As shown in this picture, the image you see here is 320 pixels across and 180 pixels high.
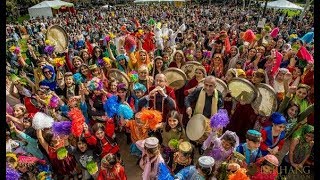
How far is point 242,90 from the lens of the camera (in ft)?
13.5

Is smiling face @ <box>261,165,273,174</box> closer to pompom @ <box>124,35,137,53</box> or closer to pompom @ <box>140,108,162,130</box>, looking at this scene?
pompom @ <box>140,108,162,130</box>

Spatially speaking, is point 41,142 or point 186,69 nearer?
point 41,142

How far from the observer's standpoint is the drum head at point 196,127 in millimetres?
3823

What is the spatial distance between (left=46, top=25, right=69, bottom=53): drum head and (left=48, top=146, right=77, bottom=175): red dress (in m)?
4.03

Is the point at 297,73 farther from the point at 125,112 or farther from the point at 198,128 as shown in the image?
the point at 125,112

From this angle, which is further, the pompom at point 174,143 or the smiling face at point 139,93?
the smiling face at point 139,93

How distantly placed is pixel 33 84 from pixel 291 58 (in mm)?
6118

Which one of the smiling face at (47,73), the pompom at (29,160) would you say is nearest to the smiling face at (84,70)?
the smiling face at (47,73)

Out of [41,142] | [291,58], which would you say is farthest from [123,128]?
[291,58]

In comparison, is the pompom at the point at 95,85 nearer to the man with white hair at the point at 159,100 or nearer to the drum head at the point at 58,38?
the man with white hair at the point at 159,100

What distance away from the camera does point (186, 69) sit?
5.48m

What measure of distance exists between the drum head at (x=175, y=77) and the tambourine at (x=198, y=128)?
111 centimetres

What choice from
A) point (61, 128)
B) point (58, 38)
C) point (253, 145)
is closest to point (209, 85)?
point (253, 145)

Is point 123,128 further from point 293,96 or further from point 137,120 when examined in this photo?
point 293,96
